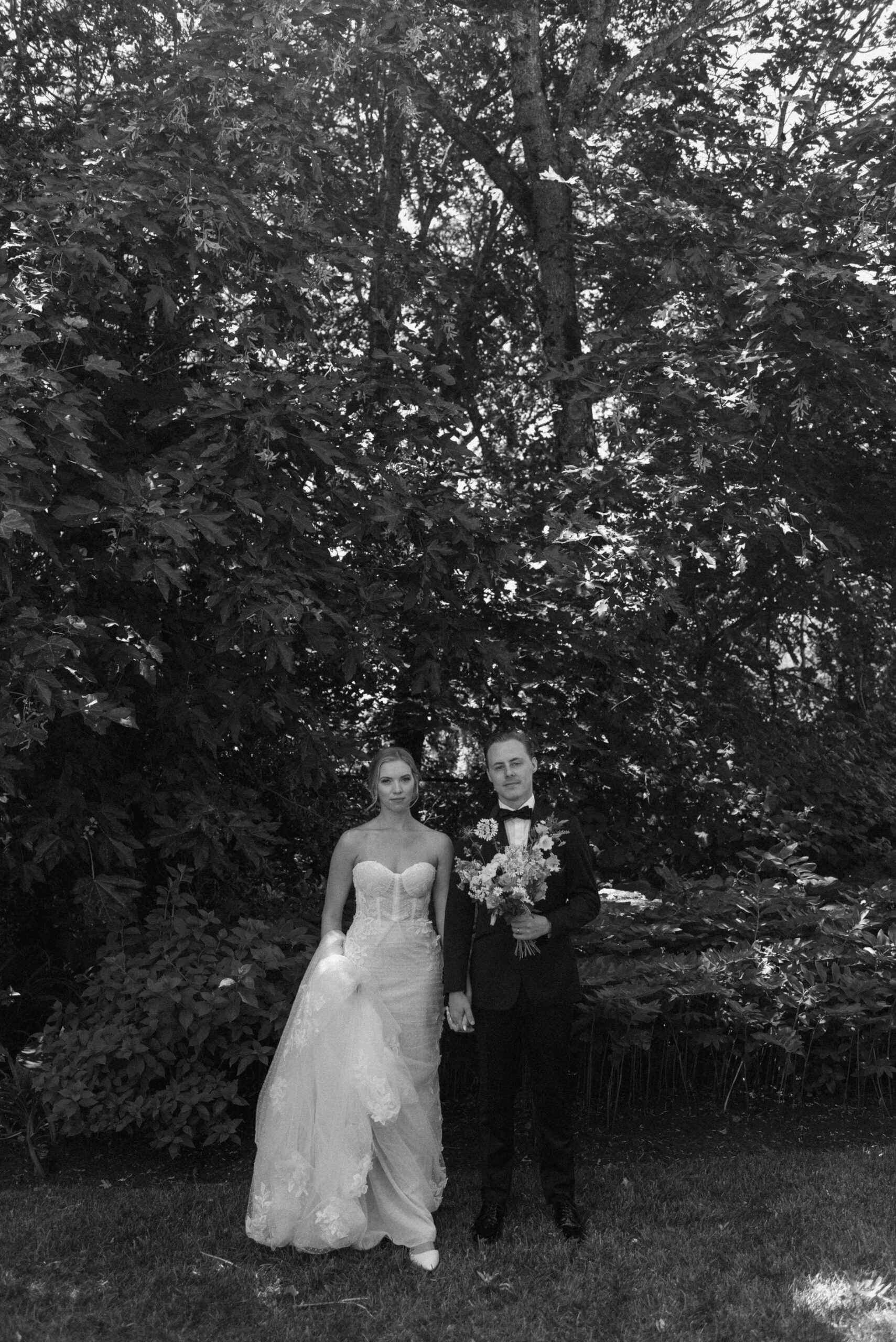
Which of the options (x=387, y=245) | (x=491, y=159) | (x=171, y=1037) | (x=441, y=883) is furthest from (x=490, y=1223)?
(x=491, y=159)

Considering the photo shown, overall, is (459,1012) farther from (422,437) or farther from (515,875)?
(422,437)

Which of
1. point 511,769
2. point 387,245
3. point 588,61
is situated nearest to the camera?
point 511,769

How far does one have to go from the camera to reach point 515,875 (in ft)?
13.5

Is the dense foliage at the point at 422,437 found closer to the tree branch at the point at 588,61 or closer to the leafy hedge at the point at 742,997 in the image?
the tree branch at the point at 588,61

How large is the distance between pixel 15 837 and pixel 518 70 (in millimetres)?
6212

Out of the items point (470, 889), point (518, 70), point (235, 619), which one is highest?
point (518, 70)

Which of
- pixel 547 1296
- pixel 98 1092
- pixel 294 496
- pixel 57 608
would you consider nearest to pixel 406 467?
pixel 294 496

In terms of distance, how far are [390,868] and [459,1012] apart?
2.01 ft

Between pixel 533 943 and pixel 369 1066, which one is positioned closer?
pixel 369 1066

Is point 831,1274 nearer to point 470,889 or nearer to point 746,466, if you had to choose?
point 470,889

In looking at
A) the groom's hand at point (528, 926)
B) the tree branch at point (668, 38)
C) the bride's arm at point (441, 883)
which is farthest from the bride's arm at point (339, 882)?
the tree branch at point (668, 38)

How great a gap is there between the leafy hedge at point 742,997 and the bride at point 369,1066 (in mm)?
1107

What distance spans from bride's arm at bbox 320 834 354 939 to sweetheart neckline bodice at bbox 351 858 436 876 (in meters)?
0.04

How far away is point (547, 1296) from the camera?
12.7ft
